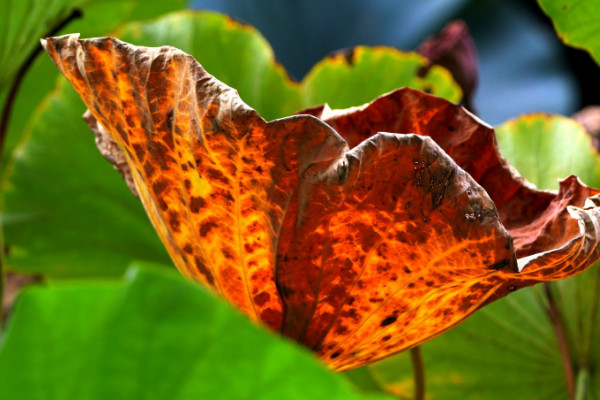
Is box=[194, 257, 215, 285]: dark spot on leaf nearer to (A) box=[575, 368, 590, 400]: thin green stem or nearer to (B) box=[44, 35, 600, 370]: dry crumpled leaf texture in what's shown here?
(B) box=[44, 35, 600, 370]: dry crumpled leaf texture

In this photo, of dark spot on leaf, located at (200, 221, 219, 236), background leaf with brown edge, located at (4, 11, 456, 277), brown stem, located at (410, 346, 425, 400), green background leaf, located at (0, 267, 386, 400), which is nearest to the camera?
green background leaf, located at (0, 267, 386, 400)

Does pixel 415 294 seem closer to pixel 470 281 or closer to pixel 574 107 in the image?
pixel 470 281

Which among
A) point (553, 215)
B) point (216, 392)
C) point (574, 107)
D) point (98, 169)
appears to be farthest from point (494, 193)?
point (574, 107)

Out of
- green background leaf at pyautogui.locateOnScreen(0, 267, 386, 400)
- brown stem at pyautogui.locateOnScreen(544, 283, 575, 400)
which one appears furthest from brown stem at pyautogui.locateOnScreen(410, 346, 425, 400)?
green background leaf at pyautogui.locateOnScreen(0, 267, 386, 400)

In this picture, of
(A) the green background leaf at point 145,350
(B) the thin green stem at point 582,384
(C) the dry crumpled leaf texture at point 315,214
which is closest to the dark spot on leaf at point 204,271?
(C) the dry crumpled leaf texture at point 315,214

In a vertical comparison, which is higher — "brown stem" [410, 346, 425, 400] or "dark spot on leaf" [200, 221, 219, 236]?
"dark spot on leaf" [200, 221, 219, 236]

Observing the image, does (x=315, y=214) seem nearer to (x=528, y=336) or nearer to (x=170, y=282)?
(x=170, y=282)

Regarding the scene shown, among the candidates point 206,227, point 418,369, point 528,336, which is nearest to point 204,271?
point 206,227
